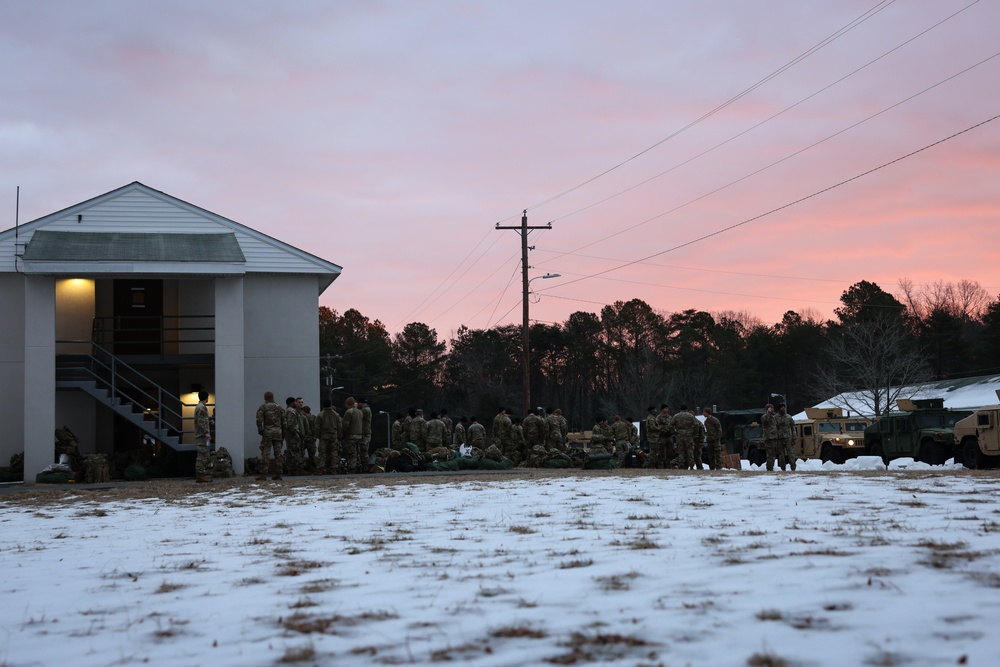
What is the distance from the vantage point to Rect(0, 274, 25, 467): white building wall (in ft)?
80.8

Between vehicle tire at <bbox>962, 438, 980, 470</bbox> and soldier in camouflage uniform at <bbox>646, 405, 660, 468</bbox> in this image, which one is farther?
vehicle tire at <bbox>962, 438, 980, 470</bbox>

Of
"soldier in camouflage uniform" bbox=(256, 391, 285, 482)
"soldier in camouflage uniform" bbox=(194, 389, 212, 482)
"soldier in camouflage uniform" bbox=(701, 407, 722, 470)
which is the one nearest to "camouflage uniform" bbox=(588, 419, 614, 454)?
"soldier in camouflage uniform" bbox=(701, 407, 722, 470)

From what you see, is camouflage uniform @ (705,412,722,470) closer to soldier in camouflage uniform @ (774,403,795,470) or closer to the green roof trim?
soldier in camouflage uniform @ (774,403,795,470)

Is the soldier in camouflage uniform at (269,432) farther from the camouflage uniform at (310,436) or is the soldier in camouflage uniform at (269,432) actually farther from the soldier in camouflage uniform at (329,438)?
the soldier in camouflage uniform at (329,438)

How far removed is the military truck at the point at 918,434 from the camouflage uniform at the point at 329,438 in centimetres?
1723

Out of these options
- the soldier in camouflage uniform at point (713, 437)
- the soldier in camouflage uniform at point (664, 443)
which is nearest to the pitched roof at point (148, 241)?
the soldier in camouflage uniform at point (664, 443)

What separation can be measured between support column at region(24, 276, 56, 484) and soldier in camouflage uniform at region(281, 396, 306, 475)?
5662 millimetres

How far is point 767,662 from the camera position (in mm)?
4285

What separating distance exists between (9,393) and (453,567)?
A: 70.4ft

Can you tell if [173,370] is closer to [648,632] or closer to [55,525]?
[55,525]

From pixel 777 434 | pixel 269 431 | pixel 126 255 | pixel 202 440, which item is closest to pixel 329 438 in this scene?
pixel 269 431

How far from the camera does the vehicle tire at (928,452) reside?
28469 mm

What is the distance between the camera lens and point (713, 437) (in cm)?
2548

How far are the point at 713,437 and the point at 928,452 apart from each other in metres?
7.97
